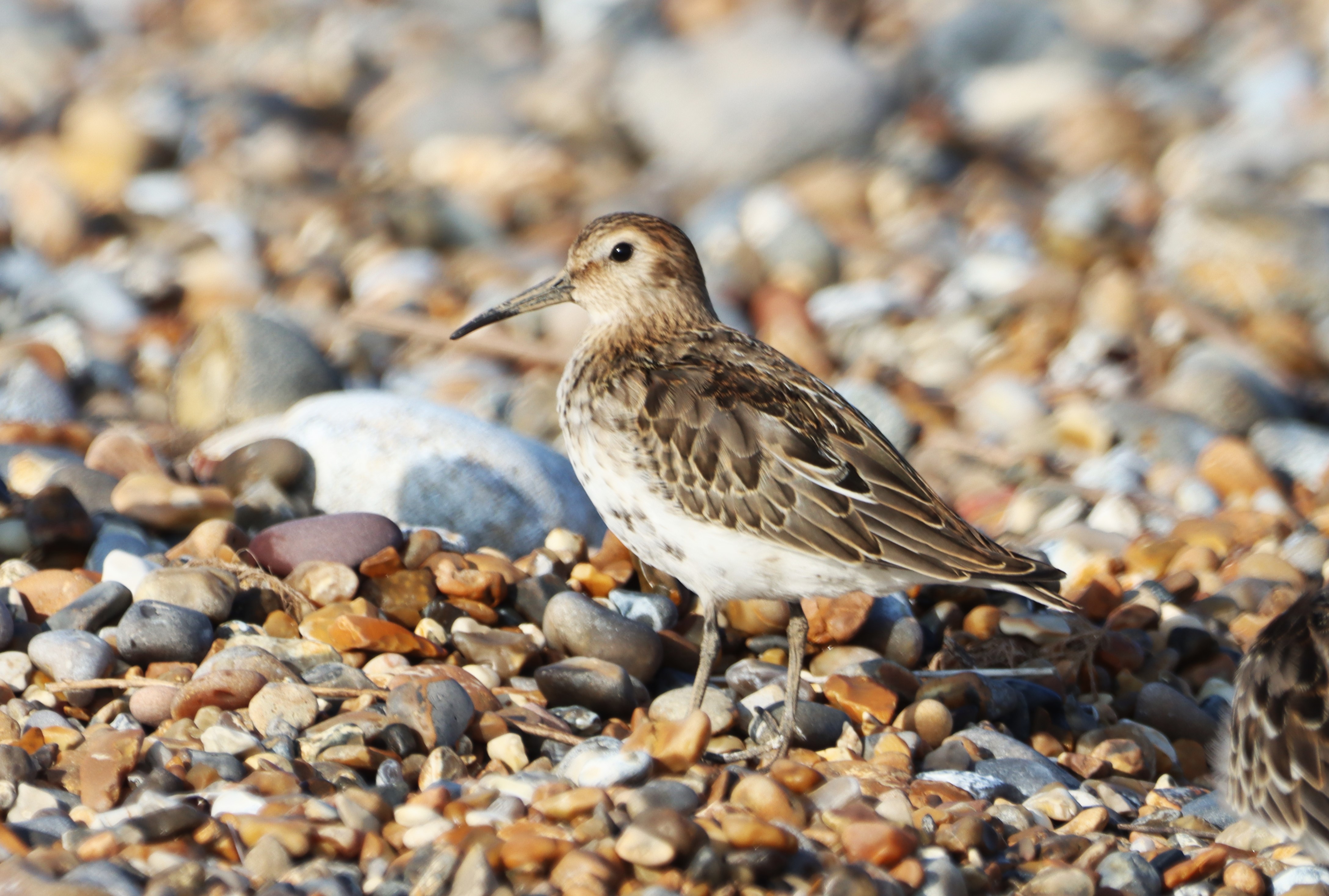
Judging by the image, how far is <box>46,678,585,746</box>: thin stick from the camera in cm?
440

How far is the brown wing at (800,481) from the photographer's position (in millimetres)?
4547

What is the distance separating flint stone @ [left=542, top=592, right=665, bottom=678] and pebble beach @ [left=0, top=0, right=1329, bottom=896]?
1cm

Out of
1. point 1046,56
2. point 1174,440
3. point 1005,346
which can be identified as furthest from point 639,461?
point 1046,56

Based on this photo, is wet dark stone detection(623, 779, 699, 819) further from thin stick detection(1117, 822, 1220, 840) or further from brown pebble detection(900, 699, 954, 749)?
thin stick detection(1117, 822, 1220, 840)

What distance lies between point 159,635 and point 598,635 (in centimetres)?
141

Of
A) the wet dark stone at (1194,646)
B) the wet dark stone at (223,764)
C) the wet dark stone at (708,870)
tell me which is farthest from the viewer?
the wet dark stone at (1194,646)

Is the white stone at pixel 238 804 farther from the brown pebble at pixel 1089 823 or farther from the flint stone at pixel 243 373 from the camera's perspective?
the flint stone at pixel 243 373

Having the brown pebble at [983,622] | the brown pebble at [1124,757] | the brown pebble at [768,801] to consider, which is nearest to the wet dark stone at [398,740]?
the brown pebble at [768,801]

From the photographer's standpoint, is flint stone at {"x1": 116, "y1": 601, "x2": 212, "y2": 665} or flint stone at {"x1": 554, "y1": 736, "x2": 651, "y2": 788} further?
flint stone at {"x1": 116, "y1": 601, "x2": 212, "y2": 665}

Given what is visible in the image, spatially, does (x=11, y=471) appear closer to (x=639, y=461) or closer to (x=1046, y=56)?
(x=639, y=461)

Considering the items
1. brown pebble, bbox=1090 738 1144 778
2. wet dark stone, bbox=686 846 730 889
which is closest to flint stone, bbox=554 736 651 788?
wet dark stone, bbox=686 846 730 889

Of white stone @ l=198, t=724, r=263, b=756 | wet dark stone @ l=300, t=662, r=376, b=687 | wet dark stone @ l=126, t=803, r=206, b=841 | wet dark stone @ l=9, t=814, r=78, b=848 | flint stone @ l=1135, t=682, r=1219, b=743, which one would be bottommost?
wet dark stone @ l=9, t=814, r=78, b=848

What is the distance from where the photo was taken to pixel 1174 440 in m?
7.93

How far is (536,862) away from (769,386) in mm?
1925
